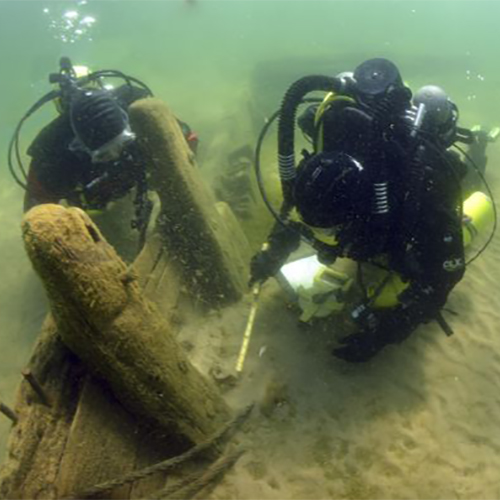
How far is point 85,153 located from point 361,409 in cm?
386

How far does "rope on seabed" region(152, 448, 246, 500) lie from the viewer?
2.98 metres

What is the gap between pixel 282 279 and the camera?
15.2 feet

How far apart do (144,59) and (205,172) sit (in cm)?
1911

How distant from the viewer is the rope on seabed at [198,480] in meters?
2.98

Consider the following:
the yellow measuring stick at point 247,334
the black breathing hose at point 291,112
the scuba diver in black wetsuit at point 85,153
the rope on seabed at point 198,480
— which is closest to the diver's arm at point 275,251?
the yellow measuring stick at point 247,334

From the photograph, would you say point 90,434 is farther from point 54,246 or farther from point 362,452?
point 362,452

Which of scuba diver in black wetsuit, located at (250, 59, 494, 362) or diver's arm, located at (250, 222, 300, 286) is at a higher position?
scuba diver in black wetsuit, located at (250, 59, 494, 362)

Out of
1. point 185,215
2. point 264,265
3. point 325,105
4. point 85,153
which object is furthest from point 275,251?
point 85,153

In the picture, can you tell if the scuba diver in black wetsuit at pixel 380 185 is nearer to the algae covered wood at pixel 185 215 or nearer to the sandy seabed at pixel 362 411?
the sandy seabed at pixel 362 411

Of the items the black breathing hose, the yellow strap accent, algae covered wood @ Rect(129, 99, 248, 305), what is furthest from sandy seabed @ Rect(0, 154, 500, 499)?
the yellow strap accent

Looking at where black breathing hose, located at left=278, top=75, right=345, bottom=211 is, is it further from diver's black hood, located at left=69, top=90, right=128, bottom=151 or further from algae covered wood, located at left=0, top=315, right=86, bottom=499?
algae covered wood, located at left=0, top=315, right=86, bottom=499

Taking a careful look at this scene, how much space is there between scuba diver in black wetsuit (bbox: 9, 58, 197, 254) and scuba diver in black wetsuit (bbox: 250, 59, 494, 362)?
6.15 ft

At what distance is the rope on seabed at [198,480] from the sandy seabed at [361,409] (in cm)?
9

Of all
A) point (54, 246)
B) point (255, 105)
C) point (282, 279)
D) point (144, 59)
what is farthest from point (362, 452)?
point (144, 59)
